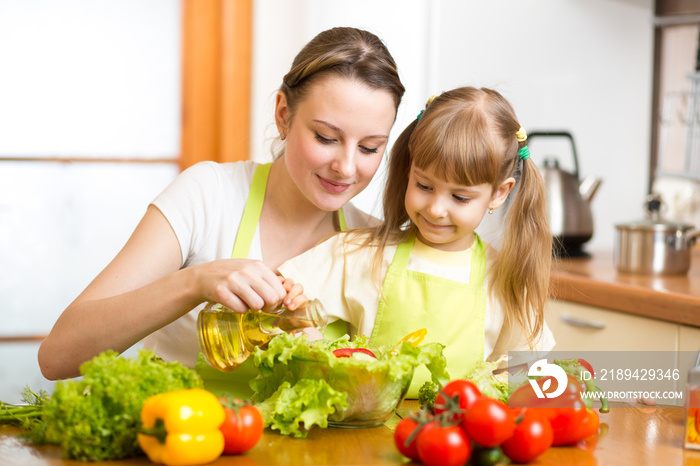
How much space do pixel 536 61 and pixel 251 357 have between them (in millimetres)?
2023

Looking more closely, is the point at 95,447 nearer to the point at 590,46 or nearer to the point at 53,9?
the point at 53,9

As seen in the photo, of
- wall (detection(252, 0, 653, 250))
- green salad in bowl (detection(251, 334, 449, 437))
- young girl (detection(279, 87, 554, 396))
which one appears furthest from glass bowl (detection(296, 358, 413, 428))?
wall (detection(252, 0, 653, 250))

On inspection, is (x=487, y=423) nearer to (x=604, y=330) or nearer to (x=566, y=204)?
(x=604, y=330)

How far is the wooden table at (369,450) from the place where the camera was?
97 cm

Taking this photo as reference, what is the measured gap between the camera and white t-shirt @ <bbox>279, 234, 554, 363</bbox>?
144 centimetres

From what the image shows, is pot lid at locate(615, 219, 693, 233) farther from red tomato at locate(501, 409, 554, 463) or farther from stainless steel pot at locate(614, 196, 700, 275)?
red tomato at locate(501, 409, 554, 463)

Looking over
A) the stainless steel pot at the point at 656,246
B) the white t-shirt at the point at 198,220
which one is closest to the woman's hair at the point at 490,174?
the white t-shirt at the point at 198,220

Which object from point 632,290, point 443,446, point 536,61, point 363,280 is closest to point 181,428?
point 443,446

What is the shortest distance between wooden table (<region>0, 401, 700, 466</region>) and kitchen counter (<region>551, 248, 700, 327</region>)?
814 mm

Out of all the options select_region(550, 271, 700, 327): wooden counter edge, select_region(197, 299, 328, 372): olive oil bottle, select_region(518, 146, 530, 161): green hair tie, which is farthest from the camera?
select_region(550, 271, 700, 327): wooden counter edge

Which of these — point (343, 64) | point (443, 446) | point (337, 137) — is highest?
point (343, 64)

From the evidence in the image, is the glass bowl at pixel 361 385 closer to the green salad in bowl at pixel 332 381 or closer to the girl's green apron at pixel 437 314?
the green salad in bowl at pixel 332 381

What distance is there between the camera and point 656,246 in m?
2.41

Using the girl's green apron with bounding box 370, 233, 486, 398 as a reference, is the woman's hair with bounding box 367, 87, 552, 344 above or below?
above
